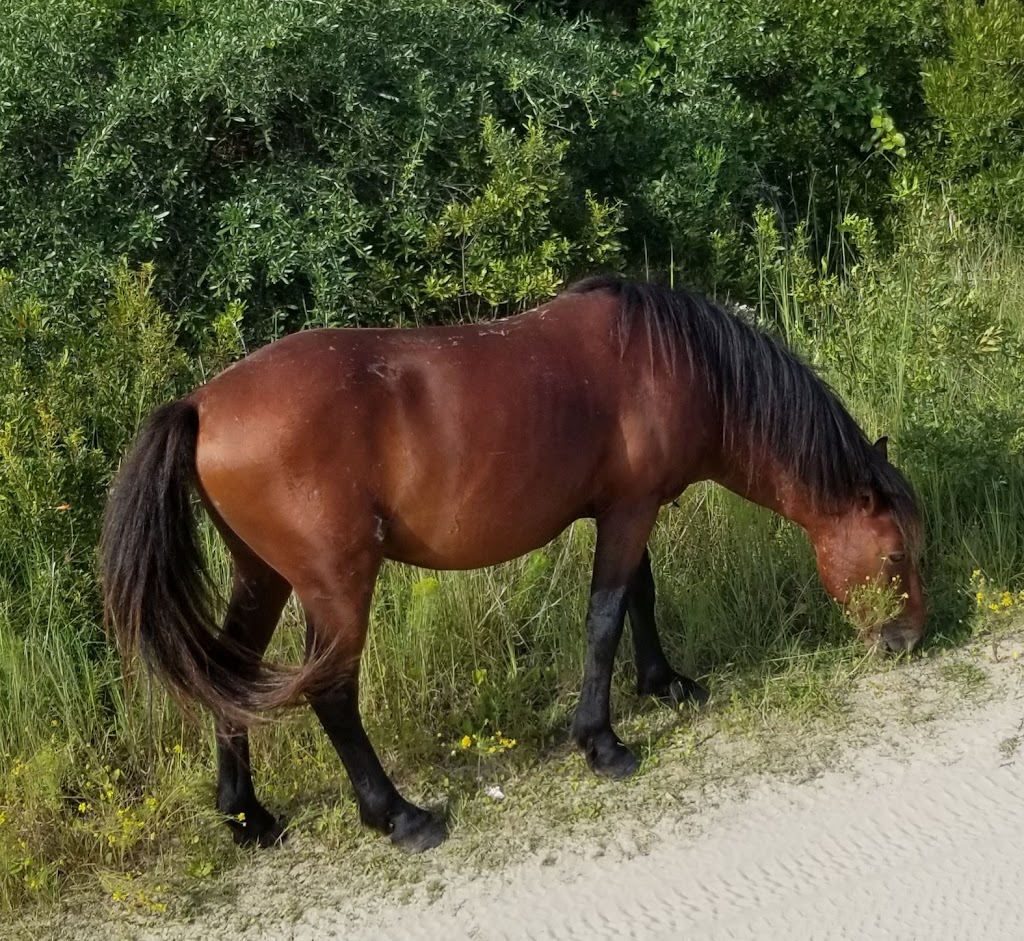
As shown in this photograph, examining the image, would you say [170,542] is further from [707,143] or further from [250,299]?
[707,143]

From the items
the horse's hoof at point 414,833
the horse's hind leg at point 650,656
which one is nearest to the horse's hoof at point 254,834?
the horse's hoof at point 414,833

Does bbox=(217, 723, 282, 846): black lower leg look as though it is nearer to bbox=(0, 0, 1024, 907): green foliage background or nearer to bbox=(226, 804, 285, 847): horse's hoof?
bbox=(226, 804, 285, 847): horse's hoof

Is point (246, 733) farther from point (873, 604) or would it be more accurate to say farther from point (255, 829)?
point (873, 604)

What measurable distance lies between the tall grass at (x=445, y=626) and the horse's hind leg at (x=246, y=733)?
86mm

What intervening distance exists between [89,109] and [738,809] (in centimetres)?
413

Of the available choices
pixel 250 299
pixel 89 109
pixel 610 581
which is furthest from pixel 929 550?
pixel 89 109

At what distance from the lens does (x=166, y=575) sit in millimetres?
3062

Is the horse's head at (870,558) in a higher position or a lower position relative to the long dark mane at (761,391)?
lower


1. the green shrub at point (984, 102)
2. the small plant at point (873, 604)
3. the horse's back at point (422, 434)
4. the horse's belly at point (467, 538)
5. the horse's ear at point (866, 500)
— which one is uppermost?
the green shrub at point (984, 102)

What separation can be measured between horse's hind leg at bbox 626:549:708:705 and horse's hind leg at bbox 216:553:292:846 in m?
1.28

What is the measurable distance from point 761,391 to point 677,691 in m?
1.14

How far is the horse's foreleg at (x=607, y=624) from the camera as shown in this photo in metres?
3.44

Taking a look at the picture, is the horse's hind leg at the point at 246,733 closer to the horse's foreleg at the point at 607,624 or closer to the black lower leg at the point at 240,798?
the black lower leg at the point at 240,798

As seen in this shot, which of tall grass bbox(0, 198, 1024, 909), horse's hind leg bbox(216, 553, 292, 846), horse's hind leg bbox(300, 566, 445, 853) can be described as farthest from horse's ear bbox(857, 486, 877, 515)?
horse's hind leg bbox(216, 553, 292, 846)
